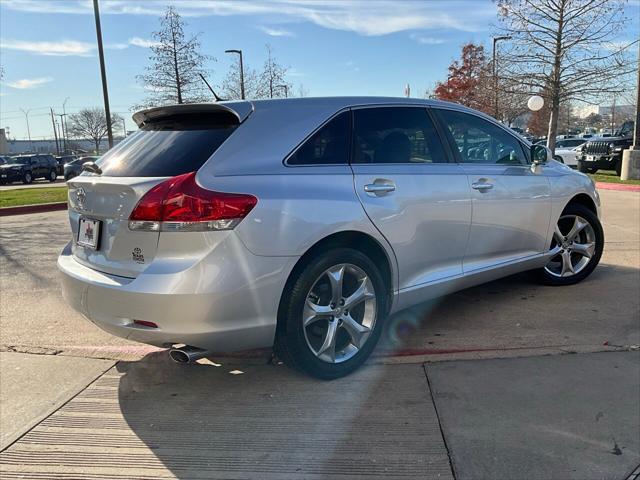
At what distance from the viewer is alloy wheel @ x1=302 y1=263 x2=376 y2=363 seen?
3.24 meters

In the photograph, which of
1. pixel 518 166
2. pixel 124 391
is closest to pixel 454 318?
pixel 518 166

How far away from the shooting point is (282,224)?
2924 millimetres

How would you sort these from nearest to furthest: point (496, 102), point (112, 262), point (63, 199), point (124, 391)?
1. point (112, 262)
2. point (124, 391)
3. point (63, 199)
4. point (496, 102)

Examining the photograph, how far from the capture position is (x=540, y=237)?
15.7 feet

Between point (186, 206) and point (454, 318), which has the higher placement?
point (186, 206)

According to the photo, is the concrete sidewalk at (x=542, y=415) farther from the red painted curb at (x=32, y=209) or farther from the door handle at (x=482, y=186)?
the red painted curb at (x=32, y=209)

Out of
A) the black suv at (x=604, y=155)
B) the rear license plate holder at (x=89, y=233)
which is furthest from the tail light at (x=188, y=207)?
the black suv at (x=604, y=155)

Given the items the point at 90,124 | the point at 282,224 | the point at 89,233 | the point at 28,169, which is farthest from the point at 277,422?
the point at 90,124

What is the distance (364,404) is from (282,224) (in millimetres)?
1137

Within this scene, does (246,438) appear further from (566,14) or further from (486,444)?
(566,14)

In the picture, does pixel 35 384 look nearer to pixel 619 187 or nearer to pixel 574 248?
pixel 574 248

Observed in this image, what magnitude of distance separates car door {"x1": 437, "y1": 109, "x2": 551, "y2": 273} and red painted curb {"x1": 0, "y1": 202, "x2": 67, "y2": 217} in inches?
477

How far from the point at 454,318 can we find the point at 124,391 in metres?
2.58

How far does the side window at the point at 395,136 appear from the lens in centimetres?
354
